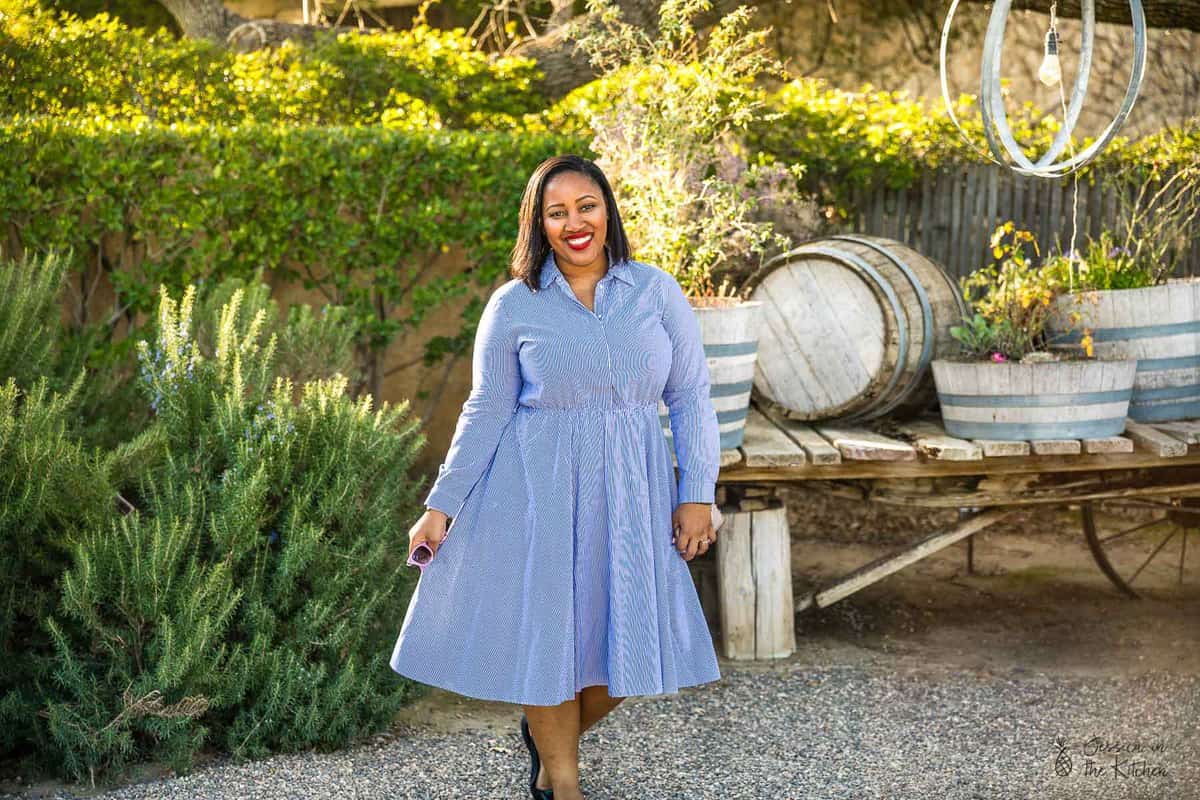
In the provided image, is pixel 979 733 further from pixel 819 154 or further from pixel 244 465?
pixel 819 154

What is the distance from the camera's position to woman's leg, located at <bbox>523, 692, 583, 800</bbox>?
3369 millimetres

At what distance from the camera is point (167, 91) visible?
23.0ft

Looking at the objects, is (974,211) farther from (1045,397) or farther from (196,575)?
(196,575)

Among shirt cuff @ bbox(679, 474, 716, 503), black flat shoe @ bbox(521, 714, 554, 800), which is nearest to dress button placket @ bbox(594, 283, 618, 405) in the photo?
shirt cuff @ bbox(679, 474, 716, 503)

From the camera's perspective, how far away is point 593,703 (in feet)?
11.5

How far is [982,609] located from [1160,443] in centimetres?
152

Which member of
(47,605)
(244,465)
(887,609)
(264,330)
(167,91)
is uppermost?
(167,91)

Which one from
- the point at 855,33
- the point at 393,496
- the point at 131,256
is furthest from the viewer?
the point at 855,33

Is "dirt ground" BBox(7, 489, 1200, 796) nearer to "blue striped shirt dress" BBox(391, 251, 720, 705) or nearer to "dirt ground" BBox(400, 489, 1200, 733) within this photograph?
"dirt ground" BBox(400, 489, 1200, 733)

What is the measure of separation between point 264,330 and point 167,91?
2730 millimetres

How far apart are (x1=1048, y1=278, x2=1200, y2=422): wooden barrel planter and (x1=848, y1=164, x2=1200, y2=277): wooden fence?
1.97m

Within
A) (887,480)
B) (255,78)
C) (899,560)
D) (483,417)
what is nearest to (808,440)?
(887,480)

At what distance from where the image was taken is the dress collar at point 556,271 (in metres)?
3.31

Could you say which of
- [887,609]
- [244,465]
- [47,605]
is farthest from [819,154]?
[47,605]
